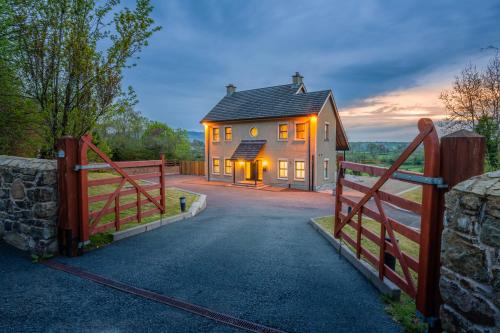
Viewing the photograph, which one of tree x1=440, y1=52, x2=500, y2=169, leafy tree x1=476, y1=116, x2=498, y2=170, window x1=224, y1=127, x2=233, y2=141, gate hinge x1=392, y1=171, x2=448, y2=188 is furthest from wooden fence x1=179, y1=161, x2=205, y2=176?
gate hinge x1=392, y1=171, x2=448, y2=188

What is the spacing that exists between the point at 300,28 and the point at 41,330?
2728 inches

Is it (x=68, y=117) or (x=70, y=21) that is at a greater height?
(x=70, y=21)

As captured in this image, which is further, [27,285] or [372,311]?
[27,285]

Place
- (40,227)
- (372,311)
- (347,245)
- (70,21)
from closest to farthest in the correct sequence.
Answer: (372,311) < (40,227) < (347,245) < (70,21)

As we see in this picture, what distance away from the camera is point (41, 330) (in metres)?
3.23

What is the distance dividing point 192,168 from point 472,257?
31.5 metres

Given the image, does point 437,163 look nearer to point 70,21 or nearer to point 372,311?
point 372,311

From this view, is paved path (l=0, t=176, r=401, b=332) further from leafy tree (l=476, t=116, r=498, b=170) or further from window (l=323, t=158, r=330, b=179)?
window (l=323, t=158, r=330, b=179)

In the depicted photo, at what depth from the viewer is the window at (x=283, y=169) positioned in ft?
73.0

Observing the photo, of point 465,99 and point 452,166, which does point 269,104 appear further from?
point 452,166

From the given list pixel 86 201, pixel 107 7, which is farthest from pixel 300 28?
pixel 86 201

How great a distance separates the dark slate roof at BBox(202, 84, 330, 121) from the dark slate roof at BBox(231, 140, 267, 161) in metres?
2.33

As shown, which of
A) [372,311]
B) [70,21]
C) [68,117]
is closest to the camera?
[372,311]

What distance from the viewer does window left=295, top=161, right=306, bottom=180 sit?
21.5 m
